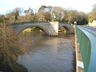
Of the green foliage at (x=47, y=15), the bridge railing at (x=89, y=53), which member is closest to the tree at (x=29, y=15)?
the green foliage at (x=47, y=15)

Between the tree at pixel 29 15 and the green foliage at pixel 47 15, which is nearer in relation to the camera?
the tree at pixel 29 15

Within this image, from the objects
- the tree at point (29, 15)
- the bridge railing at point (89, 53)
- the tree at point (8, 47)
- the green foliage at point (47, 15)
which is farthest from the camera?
the green foliage at point (47, 15)

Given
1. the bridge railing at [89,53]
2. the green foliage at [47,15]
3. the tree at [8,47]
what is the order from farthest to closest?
the green foliage at [47,15], the tree at [8,47], the bridge railing at [89,53]

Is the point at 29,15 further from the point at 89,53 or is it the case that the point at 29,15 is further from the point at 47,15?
the point at 89,53

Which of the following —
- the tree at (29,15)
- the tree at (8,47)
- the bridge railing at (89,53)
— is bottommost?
the tree at (8,47)

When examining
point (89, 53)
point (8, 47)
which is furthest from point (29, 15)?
point (89, 53)

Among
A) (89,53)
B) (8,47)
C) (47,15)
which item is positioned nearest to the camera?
(89,53)

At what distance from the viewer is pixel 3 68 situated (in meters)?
8.30

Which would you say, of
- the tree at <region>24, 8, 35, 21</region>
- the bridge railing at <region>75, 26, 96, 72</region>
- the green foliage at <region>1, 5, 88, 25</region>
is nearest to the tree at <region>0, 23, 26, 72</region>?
the bridge railing at <region>75, 26, 96, 72</region>

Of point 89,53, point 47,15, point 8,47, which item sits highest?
point 47,15

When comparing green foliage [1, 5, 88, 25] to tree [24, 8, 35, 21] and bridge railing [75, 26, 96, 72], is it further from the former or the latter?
bridge railing [75, 26, 96, 72]

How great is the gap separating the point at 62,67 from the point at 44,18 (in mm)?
34455

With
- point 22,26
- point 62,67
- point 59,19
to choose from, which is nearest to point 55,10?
point 59,19

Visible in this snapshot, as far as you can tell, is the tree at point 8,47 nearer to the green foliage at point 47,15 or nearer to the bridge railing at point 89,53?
the bridge railing at point 89,53
